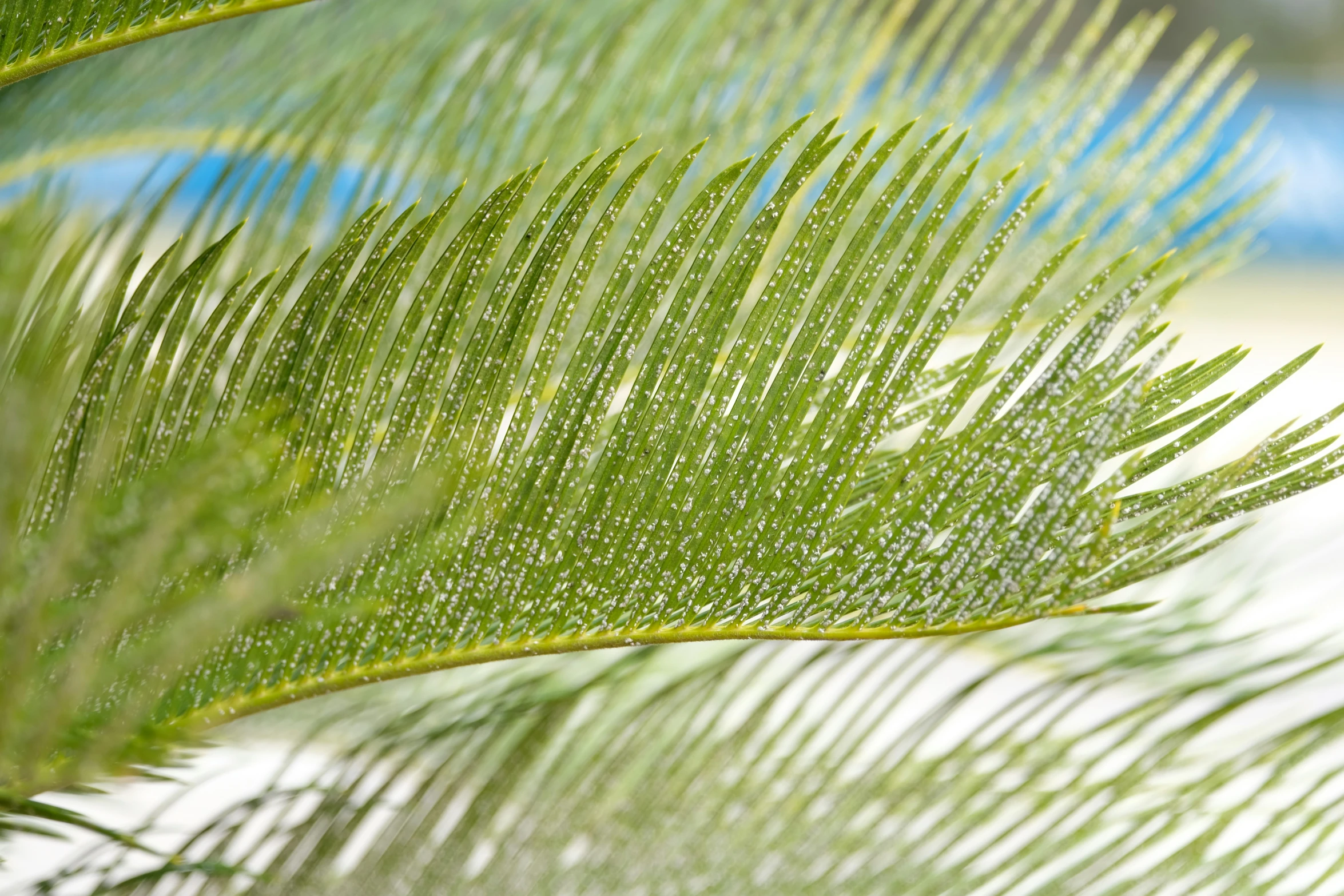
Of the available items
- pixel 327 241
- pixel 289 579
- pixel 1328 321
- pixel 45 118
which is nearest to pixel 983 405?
pixel 289 579

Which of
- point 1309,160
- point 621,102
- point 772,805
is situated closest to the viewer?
point 772,805

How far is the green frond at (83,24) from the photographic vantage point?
40 centimetres

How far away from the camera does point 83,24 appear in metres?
0.40

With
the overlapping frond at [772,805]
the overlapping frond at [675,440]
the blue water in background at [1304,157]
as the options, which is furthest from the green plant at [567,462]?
the blue water in background at [1304,157]

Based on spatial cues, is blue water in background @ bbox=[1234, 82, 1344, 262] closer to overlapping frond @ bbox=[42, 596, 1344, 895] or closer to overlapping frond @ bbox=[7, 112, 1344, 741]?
overlapping frond @ bbox=[42, 596, 1344, 895]

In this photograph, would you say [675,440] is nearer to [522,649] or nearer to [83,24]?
[522,649]

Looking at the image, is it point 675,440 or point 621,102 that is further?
point 621,102

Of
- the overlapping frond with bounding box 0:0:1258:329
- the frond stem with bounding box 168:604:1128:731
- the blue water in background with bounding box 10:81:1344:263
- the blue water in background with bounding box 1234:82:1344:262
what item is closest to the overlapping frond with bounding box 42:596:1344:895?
the frond stem with bounding box 168:604:1128:731

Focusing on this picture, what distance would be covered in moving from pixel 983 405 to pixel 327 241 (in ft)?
1.32

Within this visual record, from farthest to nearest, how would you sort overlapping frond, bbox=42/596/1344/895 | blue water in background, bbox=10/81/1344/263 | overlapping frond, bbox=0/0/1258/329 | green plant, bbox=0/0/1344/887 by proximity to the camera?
blue water in background, bbox=10/81/1344/263
overlapping frond, bbox=0/0/1258/329
overlapping frond, bbox=42/596/1344/895
green plant, bbox=0/0/1344/887

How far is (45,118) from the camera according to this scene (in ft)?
2.18

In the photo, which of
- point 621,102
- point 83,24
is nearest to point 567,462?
point 83,24

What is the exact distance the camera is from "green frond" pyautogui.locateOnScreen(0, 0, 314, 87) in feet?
1.30

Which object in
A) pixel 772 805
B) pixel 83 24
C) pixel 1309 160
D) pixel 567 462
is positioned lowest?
pixel 772 805
